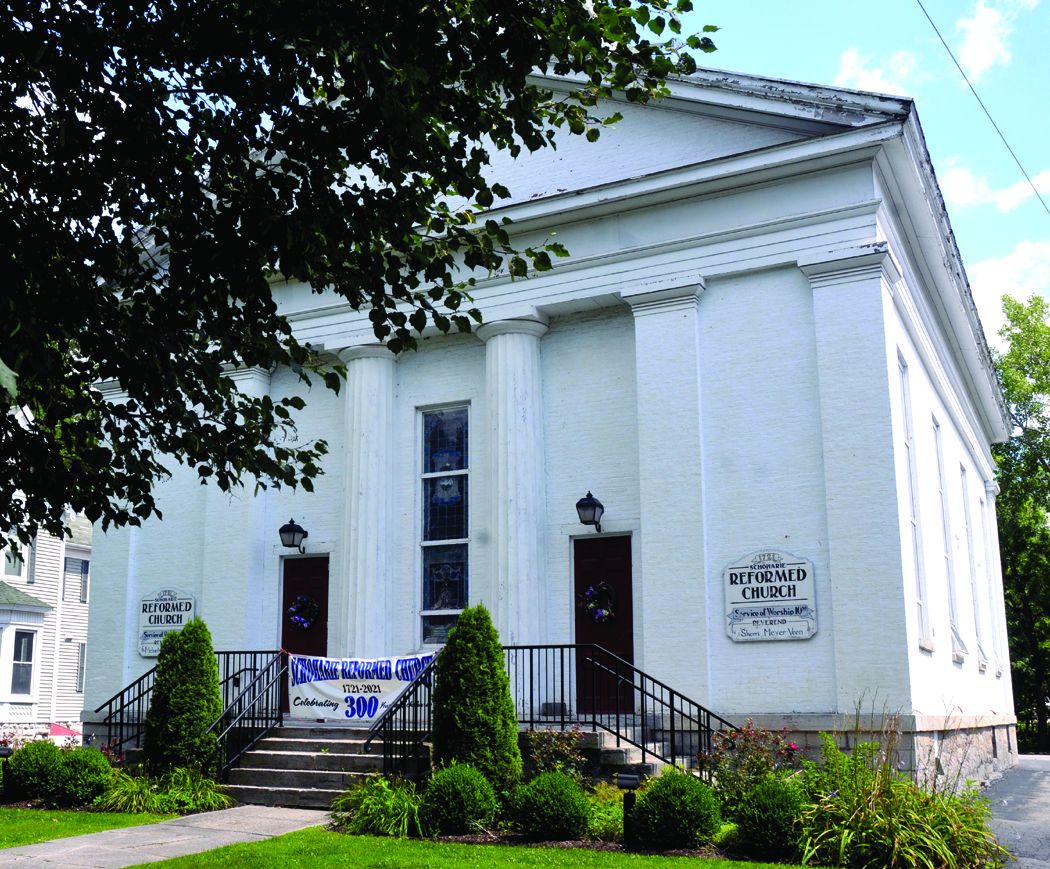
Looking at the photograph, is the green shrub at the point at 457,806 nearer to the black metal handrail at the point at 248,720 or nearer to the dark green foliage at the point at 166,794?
the dark green foliage at the point at 166,794

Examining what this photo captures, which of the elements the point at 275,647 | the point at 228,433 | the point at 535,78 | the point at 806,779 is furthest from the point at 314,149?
the point at 275,647

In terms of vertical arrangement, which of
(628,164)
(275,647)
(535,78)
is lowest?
(275,647)

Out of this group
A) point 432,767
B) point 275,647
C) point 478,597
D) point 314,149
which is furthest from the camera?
point 275,647

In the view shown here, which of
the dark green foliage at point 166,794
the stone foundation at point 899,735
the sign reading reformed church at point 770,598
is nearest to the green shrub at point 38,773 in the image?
the dark green foliage at point 166,794

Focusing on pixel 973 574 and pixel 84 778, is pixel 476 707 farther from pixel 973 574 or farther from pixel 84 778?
pixel 973 574

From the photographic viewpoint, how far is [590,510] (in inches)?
616

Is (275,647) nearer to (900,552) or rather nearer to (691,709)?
(691,709)

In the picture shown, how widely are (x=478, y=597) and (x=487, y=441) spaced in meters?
2.30

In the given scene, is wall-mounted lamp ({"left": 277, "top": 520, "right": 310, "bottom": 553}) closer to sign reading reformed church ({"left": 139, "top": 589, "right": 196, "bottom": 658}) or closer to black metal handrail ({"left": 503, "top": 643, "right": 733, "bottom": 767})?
sign reading reformed church ({"left": 139, "top": 589, "right": 196, "bottom": 658})

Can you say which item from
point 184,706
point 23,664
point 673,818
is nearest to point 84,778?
point 184,706

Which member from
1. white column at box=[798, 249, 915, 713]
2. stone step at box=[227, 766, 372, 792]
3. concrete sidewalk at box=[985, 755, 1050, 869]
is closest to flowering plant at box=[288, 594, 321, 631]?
stone step at box=[227, 766, 372, 792]

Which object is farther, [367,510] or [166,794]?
[367,510]

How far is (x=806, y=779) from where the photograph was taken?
10359 mm

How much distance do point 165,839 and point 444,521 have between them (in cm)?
713
